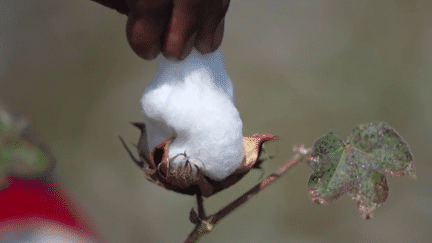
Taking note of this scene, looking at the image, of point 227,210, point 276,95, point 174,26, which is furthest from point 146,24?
point 276,95

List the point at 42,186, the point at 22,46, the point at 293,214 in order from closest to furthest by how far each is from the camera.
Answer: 1. the point at 42,186
2. the point at 22,46
3. the point at 293,214

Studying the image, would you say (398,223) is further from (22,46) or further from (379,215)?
(22,46)

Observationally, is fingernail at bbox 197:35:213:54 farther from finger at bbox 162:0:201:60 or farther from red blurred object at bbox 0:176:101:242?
red blurred object at bbox 0:176:101:242

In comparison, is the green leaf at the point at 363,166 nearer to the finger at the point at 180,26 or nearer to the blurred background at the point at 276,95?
the finger at the point at 180,26

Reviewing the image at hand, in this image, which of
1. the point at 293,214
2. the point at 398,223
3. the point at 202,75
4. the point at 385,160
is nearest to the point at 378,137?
the point at 385,160

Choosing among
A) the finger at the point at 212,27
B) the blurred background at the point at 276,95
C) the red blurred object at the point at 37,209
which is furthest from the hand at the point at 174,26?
the blurred background at the point at 276,95

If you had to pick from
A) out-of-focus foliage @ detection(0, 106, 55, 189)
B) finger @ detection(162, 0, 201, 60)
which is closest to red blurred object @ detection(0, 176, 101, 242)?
out-of-focus foliage @ detection(0, 106, 55, 189)
